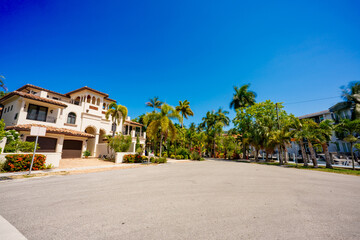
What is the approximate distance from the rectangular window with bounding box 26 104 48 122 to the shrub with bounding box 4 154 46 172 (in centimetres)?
1107

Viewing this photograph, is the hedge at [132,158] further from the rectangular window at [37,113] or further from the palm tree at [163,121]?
the rectangular window at [37,113]

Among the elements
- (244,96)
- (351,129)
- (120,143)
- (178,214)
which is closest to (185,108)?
(244,96)

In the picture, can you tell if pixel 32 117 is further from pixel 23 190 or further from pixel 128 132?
pixel 23 190

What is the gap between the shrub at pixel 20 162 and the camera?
9.49 meters

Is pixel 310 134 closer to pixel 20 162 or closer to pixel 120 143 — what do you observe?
pixel 120 143

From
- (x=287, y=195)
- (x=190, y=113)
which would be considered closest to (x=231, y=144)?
(x=190, y=113)

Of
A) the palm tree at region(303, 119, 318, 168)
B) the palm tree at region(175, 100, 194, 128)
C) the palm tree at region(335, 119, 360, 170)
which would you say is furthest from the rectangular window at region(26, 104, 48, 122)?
the palm tree at region(335, 119, 360, 170)

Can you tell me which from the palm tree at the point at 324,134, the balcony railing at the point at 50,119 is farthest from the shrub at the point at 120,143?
the palm tree at the point at 324,134

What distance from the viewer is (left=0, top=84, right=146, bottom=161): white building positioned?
688 inches

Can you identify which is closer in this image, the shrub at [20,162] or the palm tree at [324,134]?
the shrub at [20,162]

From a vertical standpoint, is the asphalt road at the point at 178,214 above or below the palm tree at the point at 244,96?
below

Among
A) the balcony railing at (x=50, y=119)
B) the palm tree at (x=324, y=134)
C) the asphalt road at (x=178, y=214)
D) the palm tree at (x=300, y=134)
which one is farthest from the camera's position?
the balcony railing at (x=50, y=119)

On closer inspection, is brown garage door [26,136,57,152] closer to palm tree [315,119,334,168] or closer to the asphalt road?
the asphalt road

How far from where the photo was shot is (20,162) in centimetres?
980
